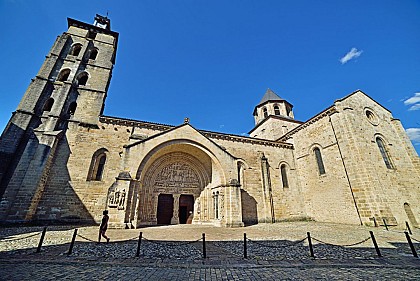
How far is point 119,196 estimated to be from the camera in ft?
33.4

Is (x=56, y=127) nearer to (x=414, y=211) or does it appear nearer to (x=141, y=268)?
(x=141, y=268)

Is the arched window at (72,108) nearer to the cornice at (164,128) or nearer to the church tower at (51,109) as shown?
the church tower at (51,109)

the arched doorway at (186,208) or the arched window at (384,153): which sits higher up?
the arched window at (384,153)

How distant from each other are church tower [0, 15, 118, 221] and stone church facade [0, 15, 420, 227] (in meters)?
0.07

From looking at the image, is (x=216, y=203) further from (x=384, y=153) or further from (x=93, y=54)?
(x=93, y=54)

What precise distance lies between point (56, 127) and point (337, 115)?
71.4 ft

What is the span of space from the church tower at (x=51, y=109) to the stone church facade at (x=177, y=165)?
66 mm

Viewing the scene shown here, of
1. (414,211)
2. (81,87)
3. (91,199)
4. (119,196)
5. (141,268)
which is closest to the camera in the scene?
(141,268)

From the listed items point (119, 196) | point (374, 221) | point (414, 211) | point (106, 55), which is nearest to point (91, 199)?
point (119, 196)

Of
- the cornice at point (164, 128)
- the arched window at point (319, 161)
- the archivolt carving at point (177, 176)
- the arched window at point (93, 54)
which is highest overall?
the arched window at point (93, 54)

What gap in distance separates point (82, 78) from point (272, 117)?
21720 mm

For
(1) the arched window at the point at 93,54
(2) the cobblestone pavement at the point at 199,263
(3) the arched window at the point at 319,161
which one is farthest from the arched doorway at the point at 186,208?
(1) the arched window at the point at 93,54

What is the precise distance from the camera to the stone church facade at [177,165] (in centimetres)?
1098

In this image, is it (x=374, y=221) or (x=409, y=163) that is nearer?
(x=374, y=221)
